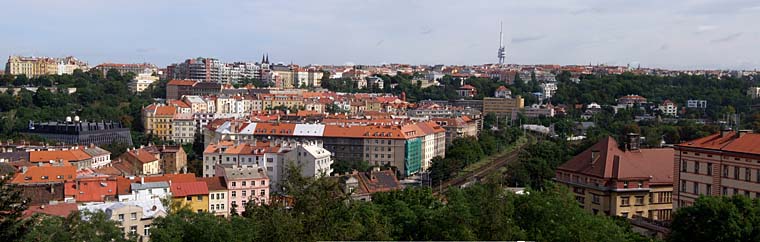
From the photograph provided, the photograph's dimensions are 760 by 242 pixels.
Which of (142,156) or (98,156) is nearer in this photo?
(142,156)

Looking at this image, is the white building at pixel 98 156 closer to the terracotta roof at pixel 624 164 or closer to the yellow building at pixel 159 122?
the yellow building at pixel 159 122

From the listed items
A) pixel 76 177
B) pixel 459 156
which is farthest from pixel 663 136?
pixel 76 177

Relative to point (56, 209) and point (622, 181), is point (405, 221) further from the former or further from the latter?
point (56, 209)

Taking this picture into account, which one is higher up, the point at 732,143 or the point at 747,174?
the point at 732,143

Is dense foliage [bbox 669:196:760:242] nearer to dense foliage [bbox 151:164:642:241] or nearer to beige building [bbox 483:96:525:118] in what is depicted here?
dense foliage [bbox 151:164:642:241]

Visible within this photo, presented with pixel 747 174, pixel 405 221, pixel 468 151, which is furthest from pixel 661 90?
pixel 405 221

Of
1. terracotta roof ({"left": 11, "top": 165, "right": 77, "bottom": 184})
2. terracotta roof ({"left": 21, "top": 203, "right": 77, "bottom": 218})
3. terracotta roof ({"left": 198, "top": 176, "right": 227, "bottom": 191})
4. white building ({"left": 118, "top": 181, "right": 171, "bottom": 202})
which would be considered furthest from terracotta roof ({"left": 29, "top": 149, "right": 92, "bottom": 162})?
terracotta roof ({"left": 21, "top": 203, "right": 77, "bottom": 218})

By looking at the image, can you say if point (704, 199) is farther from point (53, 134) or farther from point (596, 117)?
point (596, 117)

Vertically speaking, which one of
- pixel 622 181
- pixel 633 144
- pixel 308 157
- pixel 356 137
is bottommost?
pixel 308 157
